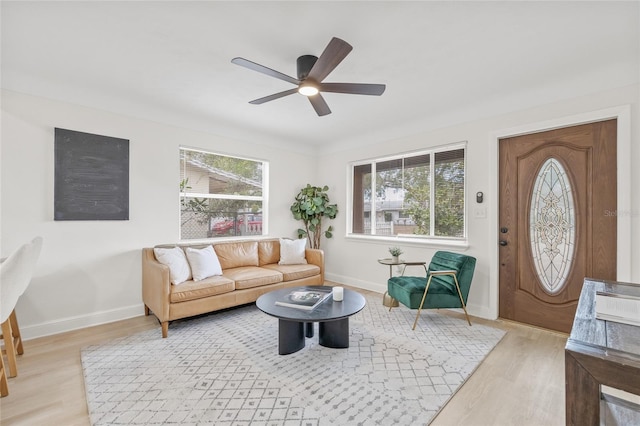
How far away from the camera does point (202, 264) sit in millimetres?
3303

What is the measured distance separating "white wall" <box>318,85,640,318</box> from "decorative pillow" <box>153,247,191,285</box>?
8.79 ft

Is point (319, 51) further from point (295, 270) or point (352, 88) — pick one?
point (295, 270)

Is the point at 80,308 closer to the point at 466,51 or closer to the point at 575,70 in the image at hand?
the point at 466,51

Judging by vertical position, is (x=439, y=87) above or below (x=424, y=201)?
above

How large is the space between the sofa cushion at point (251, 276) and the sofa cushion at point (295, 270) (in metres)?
0.12

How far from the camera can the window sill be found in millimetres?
3596

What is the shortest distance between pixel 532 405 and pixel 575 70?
2905mm

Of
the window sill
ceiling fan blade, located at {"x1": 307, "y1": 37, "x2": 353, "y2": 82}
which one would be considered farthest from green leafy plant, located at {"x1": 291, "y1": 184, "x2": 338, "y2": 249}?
ceiling fan blade, located at {"x1": 307, "y1": 37, "x2": 353, "y2": 82}

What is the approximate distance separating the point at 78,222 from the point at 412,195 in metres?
4.18

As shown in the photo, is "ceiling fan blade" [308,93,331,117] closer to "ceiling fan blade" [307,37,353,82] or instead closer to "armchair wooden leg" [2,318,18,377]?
"ceiling fan blade" [307,37,353,82]

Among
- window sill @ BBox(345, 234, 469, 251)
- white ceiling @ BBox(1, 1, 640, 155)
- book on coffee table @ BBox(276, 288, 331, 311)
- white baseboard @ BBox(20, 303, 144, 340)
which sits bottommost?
white baseboard @ BBox(20, 303, 144, 340)

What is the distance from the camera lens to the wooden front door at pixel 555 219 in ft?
8.79

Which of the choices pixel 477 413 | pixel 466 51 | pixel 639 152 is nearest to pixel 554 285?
pixel 639 152

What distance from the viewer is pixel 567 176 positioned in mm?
2881
